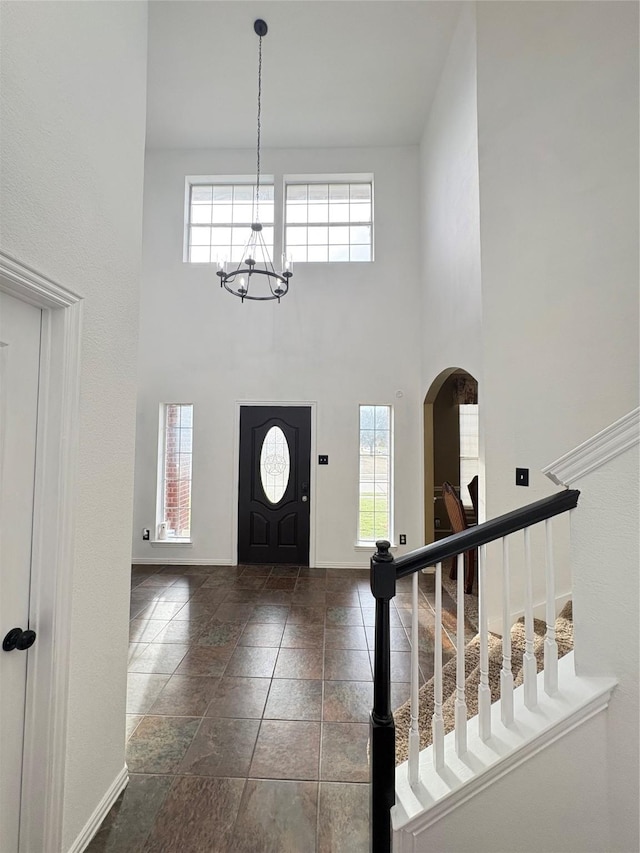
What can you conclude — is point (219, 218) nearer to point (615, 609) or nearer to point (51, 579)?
point (51, 579)

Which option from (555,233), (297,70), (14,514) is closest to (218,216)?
(297,70)

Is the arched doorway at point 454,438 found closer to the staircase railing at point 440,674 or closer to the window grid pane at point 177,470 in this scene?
the window grid pane at point 177,470

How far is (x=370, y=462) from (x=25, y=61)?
450 cm

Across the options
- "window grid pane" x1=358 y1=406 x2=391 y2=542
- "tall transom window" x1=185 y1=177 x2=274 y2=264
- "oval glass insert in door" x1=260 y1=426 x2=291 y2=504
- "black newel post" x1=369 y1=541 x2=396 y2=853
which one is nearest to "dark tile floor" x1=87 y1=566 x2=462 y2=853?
"black newel post" x1=369 y1=541 x2=396 y2=853

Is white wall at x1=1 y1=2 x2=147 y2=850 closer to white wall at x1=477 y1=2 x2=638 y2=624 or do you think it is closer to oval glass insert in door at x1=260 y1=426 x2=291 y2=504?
white wall at x1=477 y1=2 x2=638 y2=624

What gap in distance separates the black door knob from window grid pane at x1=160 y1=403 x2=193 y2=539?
394 cm

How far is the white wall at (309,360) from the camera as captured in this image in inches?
199

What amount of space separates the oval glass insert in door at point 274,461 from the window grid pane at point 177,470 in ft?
3.06

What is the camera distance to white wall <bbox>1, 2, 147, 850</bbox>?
1.20 meters

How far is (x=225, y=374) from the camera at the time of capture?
5160mm

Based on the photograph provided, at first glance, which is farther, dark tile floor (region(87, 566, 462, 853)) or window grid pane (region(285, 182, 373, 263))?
window grid pane (region(285, 182, 373, 263))

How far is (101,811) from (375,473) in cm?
399

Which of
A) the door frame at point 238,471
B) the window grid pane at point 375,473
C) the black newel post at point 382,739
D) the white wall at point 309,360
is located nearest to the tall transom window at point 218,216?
the white wall at point 309,360

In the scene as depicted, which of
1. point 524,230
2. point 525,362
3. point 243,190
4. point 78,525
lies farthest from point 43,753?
point 243,190
